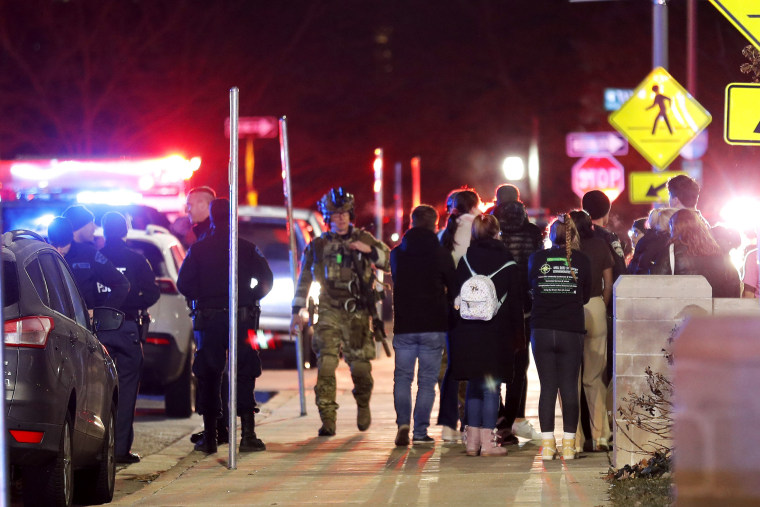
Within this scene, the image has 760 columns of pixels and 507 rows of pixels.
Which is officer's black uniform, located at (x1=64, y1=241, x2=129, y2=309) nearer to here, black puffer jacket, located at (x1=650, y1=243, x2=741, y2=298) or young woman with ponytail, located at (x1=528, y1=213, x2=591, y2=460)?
young woman with ponytail, located at (x1=528, y1=213, x2=591, y2=460)

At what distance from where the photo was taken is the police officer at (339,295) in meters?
11.9

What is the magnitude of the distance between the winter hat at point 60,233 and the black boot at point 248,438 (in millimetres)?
1910

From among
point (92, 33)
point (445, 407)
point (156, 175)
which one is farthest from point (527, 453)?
point (92, 33)

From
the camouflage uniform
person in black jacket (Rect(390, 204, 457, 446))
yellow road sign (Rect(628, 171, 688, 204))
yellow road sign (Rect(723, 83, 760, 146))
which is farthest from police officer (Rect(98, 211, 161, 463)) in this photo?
yellow road sign (Rect(628, 171, 688, 204))

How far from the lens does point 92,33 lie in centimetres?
3950

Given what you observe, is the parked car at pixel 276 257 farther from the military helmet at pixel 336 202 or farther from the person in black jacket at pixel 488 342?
the person in black jacket at pixel 488 342

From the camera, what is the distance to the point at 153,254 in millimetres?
14383

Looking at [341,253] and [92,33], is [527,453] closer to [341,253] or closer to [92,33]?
[341,253]

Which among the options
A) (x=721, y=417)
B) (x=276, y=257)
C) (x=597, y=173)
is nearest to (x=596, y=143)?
(x=597, y=173)

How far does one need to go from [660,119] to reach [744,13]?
7.76 meters

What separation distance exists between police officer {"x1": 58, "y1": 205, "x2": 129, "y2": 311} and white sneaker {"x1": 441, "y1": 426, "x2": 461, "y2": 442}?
275 centimetres

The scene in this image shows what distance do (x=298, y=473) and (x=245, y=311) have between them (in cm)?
169

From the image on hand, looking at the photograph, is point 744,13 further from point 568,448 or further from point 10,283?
point 10,283

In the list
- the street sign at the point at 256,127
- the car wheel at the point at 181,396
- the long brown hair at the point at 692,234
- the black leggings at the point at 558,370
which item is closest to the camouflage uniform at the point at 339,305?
the black leggings at the point at 558,370
